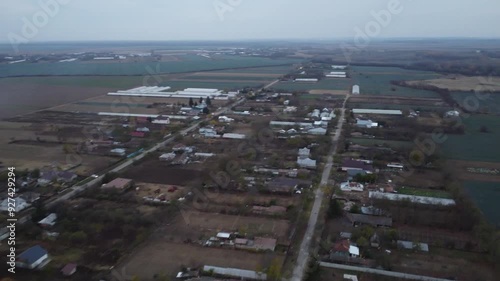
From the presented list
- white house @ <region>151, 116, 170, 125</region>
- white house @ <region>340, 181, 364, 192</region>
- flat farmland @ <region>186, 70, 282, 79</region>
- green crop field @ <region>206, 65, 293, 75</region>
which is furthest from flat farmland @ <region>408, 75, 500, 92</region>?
white house @ <region>151, 116, 170, 125</region>

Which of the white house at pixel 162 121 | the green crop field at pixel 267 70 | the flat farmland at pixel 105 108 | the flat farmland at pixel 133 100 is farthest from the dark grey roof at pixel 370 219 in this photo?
the green crop field at pixel 267 70

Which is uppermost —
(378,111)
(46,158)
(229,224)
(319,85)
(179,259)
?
(319,85)

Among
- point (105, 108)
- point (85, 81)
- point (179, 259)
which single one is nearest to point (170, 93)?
point (105, 108)

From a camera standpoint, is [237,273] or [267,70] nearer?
[237,273]

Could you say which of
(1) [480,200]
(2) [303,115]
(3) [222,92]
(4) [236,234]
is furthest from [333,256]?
(3) [222,92]

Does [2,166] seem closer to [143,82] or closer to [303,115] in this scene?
[303,115]

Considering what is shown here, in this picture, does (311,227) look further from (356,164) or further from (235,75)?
(235,75)
